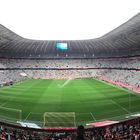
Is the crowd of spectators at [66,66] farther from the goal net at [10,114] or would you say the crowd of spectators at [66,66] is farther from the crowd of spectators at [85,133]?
the crowd of spectators at [85,133]

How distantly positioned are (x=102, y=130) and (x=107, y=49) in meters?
67.0

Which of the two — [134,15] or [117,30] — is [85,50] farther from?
[134,15]

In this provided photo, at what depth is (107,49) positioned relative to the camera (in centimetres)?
8019

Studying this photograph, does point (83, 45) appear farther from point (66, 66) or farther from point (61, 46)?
point (66, 66)

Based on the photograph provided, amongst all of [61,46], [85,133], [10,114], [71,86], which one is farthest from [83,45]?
[85,133]

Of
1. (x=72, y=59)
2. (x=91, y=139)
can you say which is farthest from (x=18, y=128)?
(x=72, y=59)

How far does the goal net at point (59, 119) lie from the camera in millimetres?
21900

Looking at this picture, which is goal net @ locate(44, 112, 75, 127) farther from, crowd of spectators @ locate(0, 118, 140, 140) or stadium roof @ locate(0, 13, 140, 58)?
stadium roof @ locate(0, 13, 140, 58)

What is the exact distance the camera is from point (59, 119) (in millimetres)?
23344

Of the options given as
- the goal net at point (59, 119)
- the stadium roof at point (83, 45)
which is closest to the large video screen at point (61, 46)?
the stadium roof at point (83, 45)

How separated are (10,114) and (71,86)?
2750 centimetres

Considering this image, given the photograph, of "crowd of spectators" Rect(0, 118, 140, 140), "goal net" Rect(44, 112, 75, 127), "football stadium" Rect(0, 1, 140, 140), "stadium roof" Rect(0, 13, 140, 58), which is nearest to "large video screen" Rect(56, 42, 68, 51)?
"football stadium" Rect(0, 1, 140, 140)

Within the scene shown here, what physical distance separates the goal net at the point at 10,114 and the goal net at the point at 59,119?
299 cm

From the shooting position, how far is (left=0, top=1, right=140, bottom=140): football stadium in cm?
1526
